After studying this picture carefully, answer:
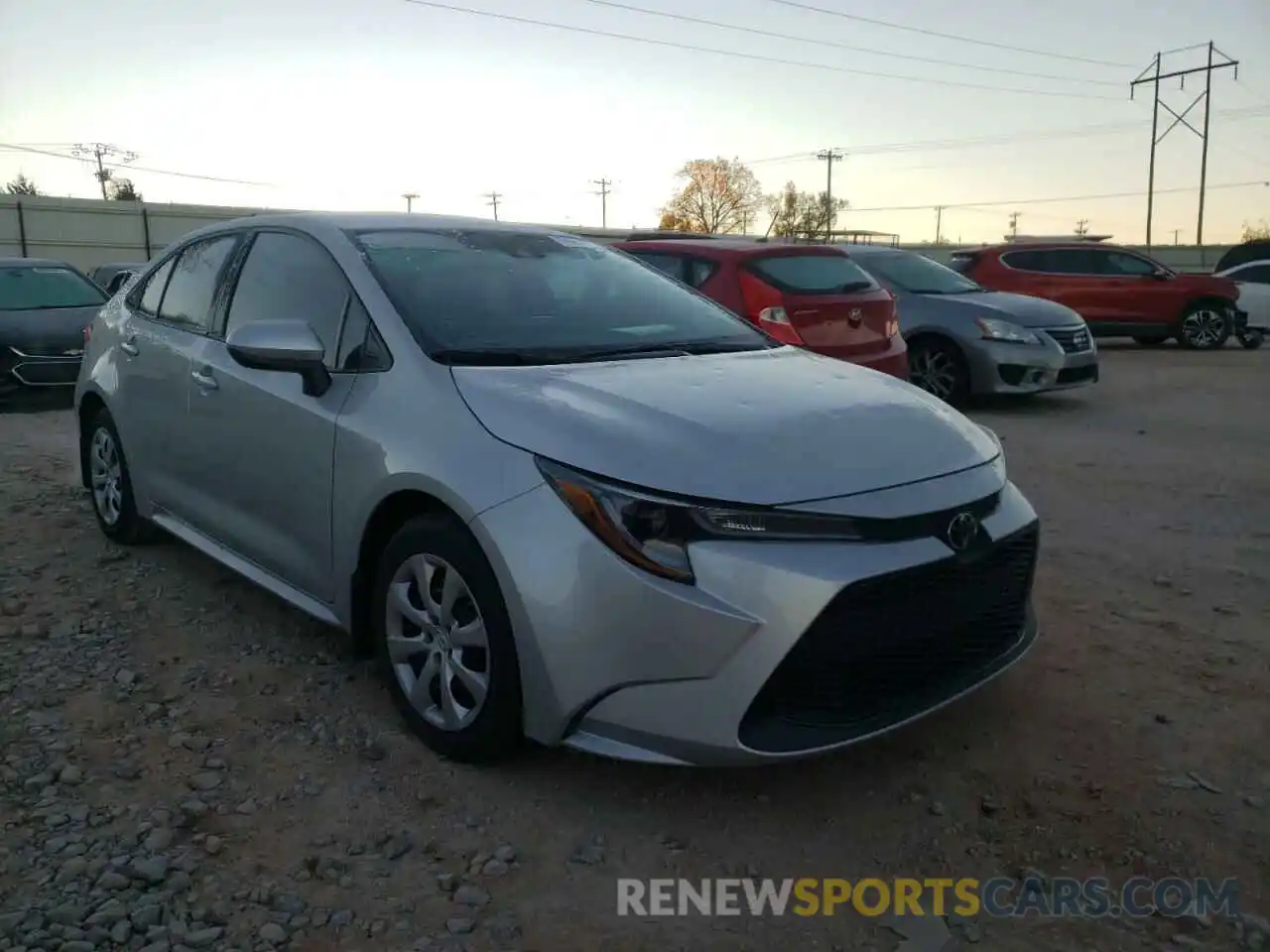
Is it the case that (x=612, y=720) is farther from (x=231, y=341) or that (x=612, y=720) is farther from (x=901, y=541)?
(x=231, y=341)

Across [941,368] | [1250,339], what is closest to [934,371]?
[941,368]

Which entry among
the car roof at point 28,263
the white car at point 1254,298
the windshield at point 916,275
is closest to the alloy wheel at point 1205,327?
the white car at point 1254,298

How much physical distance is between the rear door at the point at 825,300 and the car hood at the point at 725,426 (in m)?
4.07

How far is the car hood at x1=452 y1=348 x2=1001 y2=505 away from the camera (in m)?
2.66

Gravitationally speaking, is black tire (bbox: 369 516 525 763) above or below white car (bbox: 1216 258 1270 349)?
below

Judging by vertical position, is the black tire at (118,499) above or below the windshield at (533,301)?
below

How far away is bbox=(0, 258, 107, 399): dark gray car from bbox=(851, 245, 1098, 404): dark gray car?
7392 millimetres

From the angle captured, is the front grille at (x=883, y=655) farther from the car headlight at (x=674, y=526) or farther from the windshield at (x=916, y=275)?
the windshield at (x=916, y=275)

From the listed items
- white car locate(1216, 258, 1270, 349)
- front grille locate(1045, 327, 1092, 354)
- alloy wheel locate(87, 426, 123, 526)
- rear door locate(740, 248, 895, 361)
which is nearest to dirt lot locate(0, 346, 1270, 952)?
alloy wheel locate(87, 426, 123, 526)

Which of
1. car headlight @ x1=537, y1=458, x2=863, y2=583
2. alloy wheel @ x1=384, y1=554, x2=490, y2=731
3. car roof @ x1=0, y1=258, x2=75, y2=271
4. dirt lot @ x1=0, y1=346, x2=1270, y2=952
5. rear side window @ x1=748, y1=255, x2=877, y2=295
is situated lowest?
dirt lot @ x1=0, y1=346, x2=1270, y2=952

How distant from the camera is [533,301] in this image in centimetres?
369

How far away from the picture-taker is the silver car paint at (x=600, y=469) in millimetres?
2529

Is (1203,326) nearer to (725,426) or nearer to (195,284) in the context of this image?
(195,284)

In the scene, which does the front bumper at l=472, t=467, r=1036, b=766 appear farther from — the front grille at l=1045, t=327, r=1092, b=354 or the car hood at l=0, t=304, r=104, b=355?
the car hood at l=0, t=304, r=104, b=355
